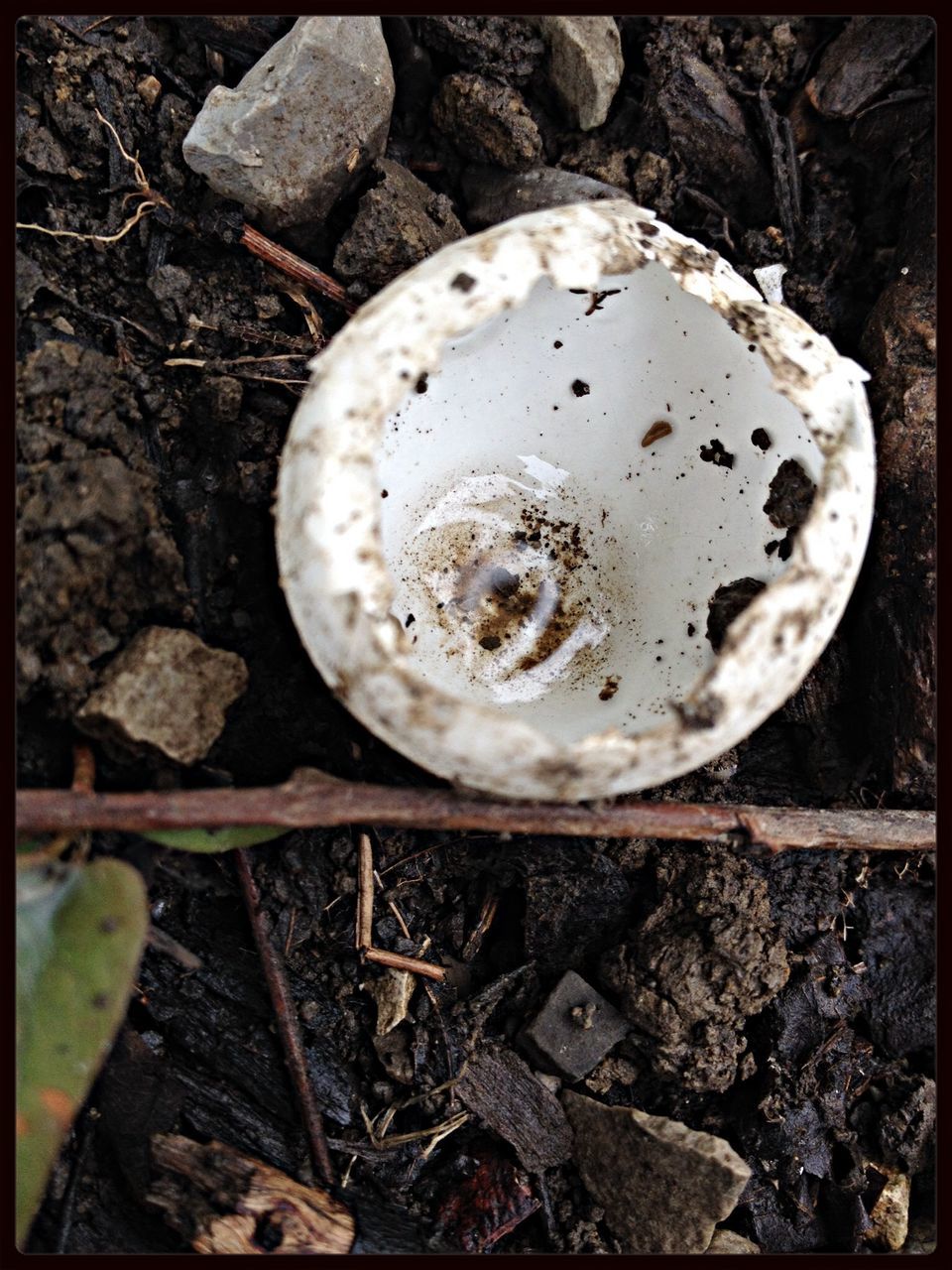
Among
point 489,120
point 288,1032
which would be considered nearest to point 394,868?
point 288,1032

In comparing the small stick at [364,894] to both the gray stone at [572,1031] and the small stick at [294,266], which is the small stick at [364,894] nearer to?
the gray stone at [572,1031]

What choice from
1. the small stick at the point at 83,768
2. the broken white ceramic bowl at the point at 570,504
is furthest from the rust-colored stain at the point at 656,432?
the small stick at the point at 83,768

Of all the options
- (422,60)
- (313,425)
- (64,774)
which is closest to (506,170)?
(422,60)

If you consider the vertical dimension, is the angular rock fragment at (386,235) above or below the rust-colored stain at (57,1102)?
above

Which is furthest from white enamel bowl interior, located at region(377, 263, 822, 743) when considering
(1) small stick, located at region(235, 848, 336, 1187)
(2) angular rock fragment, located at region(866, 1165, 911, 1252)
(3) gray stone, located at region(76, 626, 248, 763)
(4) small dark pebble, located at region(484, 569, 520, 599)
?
(2) angular rock fragment, located at region(866, 1165, 911, 1252)

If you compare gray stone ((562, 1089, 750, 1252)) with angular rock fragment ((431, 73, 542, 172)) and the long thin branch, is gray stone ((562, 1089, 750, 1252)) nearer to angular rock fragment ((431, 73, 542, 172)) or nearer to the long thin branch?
the long thin branch

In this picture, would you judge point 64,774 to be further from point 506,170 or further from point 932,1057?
point 932,1057

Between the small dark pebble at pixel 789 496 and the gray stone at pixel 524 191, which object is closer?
the small dark pebble at pixel 789 496
